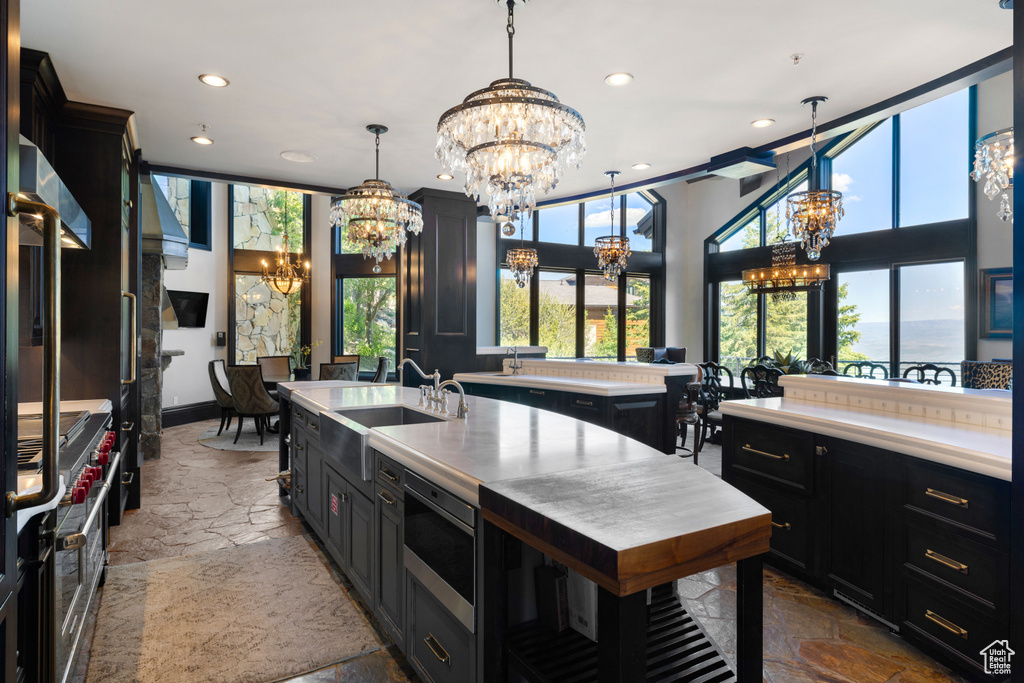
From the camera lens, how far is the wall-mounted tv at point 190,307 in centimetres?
786

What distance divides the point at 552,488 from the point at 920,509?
5.74ft

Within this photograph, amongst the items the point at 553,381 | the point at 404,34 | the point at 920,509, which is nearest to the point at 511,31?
the point at 404,34

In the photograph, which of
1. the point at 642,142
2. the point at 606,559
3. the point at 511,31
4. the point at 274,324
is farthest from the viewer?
the point at 274,324

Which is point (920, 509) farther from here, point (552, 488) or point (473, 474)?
point (473, 474)

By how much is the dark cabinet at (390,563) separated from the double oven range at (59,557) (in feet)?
3.21

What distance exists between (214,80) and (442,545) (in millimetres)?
3046

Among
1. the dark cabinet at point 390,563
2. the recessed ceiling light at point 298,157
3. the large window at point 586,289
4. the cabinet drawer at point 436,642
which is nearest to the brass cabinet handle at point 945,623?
the cabinet drawer at point 436,642

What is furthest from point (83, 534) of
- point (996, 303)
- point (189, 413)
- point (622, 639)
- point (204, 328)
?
point (996, 303)

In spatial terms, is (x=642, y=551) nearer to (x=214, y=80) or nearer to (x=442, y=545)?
(x=442, y=545)

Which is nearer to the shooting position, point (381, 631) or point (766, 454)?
point (381, 631)

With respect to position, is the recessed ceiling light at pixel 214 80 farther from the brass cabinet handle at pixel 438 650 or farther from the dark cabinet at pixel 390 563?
the brass cabinet handle at pixel 438 650

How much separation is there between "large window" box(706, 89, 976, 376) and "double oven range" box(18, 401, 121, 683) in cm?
861

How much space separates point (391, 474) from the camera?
2.13 metres

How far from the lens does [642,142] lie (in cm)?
429
